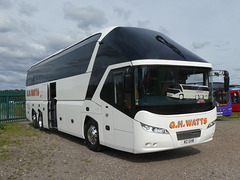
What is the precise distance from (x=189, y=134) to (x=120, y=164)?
1.93m

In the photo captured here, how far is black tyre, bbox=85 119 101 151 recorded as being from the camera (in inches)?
289

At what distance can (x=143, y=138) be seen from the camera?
5.62m

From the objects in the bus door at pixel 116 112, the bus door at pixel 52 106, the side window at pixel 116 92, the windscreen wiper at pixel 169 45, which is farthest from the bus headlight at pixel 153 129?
the bus door at pixel 52 106

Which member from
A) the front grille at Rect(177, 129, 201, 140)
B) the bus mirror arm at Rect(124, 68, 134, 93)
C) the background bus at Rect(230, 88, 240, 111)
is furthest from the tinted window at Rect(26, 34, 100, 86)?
the background bus at Rect(230, 88, 240, 111)

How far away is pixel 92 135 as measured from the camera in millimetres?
7535

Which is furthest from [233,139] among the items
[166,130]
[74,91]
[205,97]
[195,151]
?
[74,91]

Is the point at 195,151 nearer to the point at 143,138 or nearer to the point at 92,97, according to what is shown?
the point at 143,138

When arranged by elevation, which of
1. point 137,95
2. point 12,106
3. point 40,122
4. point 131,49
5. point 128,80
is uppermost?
point 131,49

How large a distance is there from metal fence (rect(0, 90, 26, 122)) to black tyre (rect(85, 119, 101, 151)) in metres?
12.0

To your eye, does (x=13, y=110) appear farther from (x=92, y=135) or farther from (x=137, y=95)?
(x=137, y=95)

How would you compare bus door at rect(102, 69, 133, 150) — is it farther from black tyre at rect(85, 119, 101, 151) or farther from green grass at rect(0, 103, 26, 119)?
green grass at rect(0, 103, 26, 119)

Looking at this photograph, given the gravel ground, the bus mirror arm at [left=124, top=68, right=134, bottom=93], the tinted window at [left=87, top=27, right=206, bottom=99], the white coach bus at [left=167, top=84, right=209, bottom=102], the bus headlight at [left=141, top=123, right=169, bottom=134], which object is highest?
the tinted window at [left=87, top=27, right=206, bottom=99]

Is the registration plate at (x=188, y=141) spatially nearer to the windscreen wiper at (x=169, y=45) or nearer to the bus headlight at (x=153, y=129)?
the bus headlight at (x=153, y=129)

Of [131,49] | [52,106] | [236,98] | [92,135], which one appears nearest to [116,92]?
[131,49]
